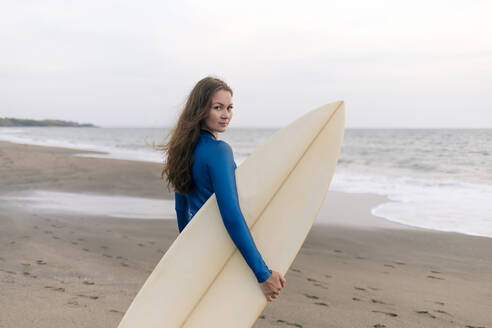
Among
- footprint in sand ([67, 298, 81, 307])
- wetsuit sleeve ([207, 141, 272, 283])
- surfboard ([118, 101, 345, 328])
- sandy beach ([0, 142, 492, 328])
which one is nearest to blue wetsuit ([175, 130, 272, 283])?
wetsuit sleeve ([207, 141, 272, 283])

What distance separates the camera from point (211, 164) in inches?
62.4

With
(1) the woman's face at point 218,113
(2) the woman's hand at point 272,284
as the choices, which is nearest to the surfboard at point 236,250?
(2) the woman's hand at point 272,284

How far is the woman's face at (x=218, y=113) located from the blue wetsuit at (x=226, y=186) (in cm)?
4

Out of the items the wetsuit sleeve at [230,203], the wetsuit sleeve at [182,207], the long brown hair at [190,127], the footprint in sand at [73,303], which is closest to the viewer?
the wetsuit sleeve at [230,203]

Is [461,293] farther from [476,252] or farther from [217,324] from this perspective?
[217,324]

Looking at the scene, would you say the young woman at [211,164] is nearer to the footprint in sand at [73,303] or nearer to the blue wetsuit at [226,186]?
the blue wetsuit at [226,186]

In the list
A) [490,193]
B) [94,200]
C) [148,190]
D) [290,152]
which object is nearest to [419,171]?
[490,193]

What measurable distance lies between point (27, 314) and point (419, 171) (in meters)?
15.4

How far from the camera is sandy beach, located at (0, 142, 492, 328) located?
276cm

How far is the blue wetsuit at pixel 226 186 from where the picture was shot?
1.54 m

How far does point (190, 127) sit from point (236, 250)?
58cm

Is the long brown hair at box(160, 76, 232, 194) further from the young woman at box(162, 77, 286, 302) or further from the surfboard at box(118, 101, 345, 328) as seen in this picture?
the surfboard at box(118, 101, 345, 328)

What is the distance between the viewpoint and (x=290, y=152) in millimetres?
2115

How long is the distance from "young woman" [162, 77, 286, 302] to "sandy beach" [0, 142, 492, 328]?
1226 millimetres
